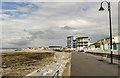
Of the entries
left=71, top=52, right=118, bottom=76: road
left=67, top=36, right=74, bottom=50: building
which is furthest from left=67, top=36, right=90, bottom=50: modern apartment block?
left=71, top=52, right=118, bottom=76: road

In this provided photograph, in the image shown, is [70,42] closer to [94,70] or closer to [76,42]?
[76,42]

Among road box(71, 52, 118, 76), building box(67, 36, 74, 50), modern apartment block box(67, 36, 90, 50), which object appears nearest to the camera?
road box(71, 52, 118, 76)

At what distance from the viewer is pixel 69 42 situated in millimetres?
154875

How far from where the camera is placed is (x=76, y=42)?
137250 mm

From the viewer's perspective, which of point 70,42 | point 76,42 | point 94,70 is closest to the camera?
point 94,70

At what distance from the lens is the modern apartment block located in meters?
129

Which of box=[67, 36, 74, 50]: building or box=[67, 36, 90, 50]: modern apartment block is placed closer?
box=[67, 36, 90, 50]: modern apartment block

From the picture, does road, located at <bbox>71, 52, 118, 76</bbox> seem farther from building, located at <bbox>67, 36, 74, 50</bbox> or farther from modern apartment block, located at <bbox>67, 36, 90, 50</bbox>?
building, located at <bbox>67, 36, 74, 50</bbox>

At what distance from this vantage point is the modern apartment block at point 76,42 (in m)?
129

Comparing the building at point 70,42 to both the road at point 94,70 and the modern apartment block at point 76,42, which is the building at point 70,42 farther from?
the road at point 94,70

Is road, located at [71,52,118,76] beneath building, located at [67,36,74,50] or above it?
beneath

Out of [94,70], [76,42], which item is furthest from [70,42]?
[94,70]

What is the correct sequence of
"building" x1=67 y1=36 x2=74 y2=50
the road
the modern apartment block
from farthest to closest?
"building" x1=67 y1=36 x2=74 y2=50
the modern apartment block
the road

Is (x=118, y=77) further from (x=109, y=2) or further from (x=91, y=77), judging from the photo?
(x=109, y=2)
